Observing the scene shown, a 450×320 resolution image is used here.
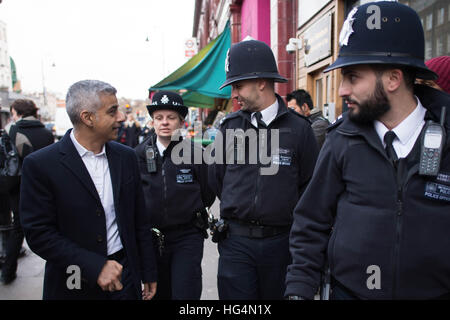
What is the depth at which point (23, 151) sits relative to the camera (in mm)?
5141

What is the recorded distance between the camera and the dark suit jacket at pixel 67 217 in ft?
6.97

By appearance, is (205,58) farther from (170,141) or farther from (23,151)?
(170,141)

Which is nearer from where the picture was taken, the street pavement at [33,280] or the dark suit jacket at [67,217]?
the dark suit jacket at [67,217]

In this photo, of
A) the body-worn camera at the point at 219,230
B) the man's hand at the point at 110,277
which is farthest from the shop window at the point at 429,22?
the man's hand at the point at 110,277

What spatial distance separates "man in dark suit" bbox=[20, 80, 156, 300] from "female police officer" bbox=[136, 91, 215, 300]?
28.3 inches

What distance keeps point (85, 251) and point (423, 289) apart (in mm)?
1755

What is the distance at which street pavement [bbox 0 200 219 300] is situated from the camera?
4375 mm

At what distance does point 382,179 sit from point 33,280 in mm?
4781

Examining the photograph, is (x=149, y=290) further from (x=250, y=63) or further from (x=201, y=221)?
(x=250, y=63)

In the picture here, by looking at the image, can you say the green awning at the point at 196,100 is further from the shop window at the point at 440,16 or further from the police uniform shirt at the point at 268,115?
the police uniform shirt at the point at 268,115

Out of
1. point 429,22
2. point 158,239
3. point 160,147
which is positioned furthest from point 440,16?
point 158,239

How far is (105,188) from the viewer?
237 centimetres

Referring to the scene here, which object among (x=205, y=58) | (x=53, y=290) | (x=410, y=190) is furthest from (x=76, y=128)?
(x=205, y=58)

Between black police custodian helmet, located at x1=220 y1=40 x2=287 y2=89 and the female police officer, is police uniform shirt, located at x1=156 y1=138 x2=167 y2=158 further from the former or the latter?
black police custodian helmet, located at x1=220 y1=40 x2=287 y2=89
